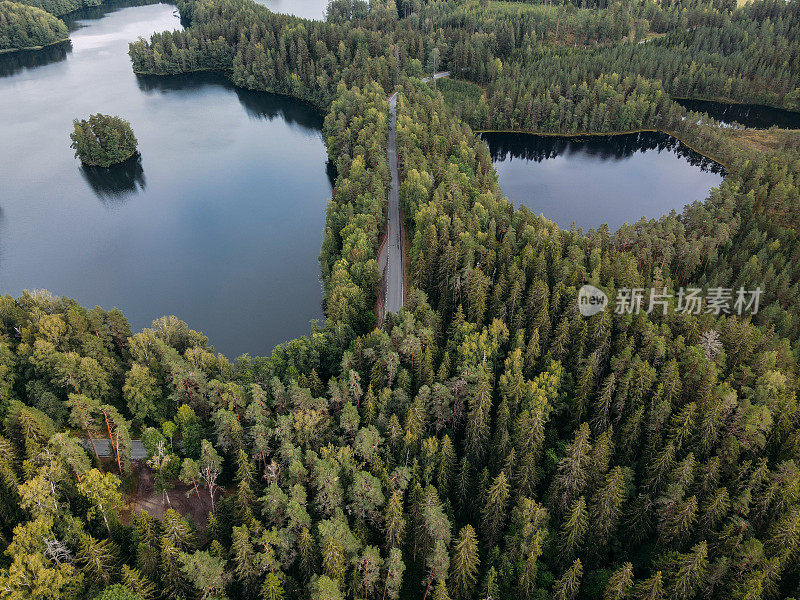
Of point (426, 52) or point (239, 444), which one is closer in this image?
point (239, 444)

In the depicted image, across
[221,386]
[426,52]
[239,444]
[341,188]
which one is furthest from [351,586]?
[426,52]

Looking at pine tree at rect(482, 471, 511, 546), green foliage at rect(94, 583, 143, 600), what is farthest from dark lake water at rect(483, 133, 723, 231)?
green foliage at rect(94, 583, 143, 600)

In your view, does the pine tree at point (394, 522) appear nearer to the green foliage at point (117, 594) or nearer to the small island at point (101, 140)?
the green foliage at point (117, 594)

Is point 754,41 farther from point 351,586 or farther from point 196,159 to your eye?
point 351,586

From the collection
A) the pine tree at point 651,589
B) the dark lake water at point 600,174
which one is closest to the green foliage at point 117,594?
the pine tree at point 651,589

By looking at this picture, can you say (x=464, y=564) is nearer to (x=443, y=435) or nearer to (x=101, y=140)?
(x=443, y=435)

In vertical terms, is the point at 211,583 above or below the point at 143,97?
below
